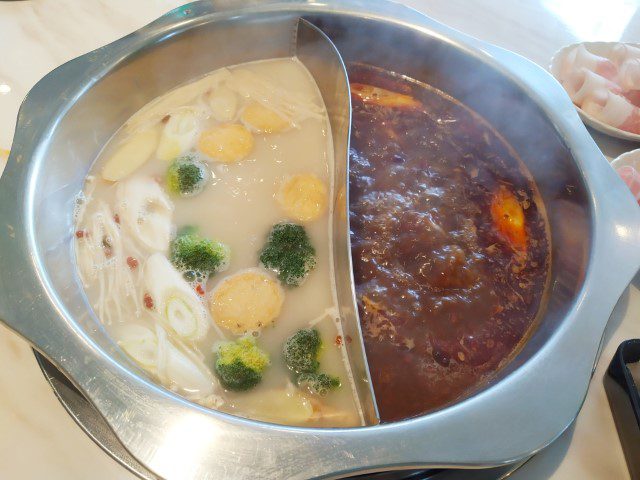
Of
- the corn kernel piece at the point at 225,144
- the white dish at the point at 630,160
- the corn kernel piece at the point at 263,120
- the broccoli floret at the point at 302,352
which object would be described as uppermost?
the white dish at the point at 630,160

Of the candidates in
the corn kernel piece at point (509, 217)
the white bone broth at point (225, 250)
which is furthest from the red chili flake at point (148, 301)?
the corn kernel piece at point (509, 217)

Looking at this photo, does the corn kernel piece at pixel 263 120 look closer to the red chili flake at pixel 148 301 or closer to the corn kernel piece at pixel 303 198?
the corn kernel piece at pixel 303 198

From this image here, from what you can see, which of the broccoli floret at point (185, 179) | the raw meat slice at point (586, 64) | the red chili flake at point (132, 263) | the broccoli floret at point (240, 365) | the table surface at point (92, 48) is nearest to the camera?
the table surface at point (92, 48)

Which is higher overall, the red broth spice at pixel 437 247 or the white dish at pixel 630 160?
the white dish at pixel 630 160

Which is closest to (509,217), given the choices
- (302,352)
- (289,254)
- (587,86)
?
(587,86)

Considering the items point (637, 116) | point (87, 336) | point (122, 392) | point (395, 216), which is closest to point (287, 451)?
point (122, 392)

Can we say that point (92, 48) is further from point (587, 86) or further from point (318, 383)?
point (587, 86)
